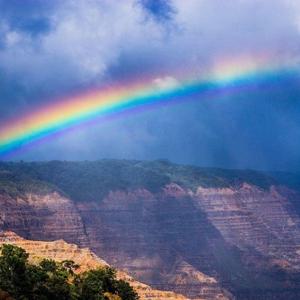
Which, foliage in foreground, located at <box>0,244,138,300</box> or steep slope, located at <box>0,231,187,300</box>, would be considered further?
steep slope, located at <box>0,231,187,300</box>

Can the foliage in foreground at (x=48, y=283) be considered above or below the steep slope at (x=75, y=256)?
below

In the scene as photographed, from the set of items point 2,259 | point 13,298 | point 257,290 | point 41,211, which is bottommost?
point 13,298

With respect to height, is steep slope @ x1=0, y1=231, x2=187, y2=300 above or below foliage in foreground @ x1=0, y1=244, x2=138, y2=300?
above

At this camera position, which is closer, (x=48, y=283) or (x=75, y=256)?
(x=48, y=283)

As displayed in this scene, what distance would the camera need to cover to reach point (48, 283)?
8119 centimetres

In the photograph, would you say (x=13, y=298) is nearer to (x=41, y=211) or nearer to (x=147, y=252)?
(x=41, y=211)

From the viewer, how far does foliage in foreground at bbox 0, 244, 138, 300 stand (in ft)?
255

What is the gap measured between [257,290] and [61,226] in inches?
2289

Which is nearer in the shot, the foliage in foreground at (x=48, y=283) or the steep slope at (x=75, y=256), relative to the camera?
the foliage in foreground at (x=48, y=283)

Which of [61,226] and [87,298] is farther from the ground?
[61,226]

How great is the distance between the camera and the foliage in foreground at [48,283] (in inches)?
3061

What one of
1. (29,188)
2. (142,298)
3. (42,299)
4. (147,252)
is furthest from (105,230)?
(42,299)

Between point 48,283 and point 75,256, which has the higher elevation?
point 75,256

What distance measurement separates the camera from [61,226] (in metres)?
184
